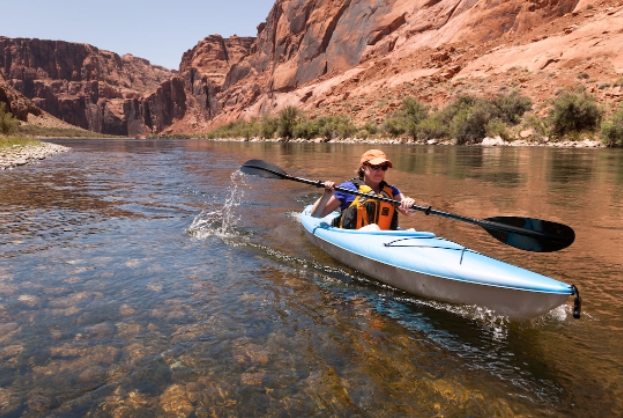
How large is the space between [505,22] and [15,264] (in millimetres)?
56861

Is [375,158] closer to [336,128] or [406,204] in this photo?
[406,204]

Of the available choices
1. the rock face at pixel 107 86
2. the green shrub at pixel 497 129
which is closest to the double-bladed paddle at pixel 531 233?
the green shrub at pixel 497 129

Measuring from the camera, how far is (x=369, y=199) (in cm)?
496

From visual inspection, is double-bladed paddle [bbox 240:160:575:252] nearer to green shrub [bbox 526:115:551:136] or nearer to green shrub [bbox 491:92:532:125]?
green shrub [bbox 526:115:551:136]

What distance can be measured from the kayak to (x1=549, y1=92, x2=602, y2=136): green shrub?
27003mm

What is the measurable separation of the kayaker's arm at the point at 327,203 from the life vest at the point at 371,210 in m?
0.24

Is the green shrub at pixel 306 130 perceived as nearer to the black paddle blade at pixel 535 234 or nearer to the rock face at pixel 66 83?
the black paddle blade at pixel 535 234

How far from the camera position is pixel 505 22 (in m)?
50.9

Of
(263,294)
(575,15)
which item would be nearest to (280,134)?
(575,15)

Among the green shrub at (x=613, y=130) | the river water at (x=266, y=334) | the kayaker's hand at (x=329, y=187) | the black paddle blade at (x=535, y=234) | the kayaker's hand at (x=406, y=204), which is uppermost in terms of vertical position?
the green shrub at (x=613, y=130)

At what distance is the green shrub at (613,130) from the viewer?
75.8 ft

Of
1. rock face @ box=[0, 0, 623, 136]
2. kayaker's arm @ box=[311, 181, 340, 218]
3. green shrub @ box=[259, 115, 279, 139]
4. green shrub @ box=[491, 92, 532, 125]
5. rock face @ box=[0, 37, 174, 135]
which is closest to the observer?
kayaker's arm @ box=[311, 181, 340, 218]

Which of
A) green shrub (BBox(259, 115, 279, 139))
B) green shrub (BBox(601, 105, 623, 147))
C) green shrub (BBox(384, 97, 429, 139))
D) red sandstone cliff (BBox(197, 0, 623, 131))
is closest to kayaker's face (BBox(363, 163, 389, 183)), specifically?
green shrub (BBox(601, 105, 623, 147))

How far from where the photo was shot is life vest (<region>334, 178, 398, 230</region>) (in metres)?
4.96
